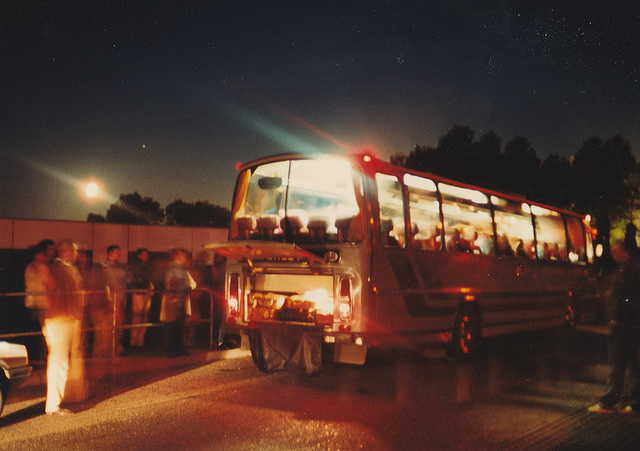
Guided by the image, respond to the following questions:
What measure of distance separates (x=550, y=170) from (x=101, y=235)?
30364 mm

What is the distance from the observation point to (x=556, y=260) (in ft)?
47.0

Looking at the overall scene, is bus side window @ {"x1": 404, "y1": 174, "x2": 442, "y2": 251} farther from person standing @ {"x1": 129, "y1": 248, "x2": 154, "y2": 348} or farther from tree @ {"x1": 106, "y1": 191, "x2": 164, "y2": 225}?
tree @ {"x1": 106, "y1": 191, "x2": 164, "y2": 225}

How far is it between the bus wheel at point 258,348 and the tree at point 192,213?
94104 mm

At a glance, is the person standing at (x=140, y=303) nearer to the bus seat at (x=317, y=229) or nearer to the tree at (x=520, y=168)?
the bus seat at (x=317, y=229)

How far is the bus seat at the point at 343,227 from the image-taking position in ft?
27.6

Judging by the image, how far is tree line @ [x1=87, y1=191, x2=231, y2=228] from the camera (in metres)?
102

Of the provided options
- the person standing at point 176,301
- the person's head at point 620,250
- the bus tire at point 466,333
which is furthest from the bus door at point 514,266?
the person standing at point 176,301

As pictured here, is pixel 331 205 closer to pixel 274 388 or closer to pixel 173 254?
pixel 274 388

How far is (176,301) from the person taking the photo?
10867 mm

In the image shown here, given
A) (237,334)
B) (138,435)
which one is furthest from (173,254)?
(138,435)

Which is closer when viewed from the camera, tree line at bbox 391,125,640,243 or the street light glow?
the street light glow

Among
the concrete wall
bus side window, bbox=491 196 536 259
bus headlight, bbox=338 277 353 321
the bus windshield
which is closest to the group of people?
the bus windshield

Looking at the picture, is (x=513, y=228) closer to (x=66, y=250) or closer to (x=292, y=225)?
(x=292, y=225)

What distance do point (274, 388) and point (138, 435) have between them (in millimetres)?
2659
